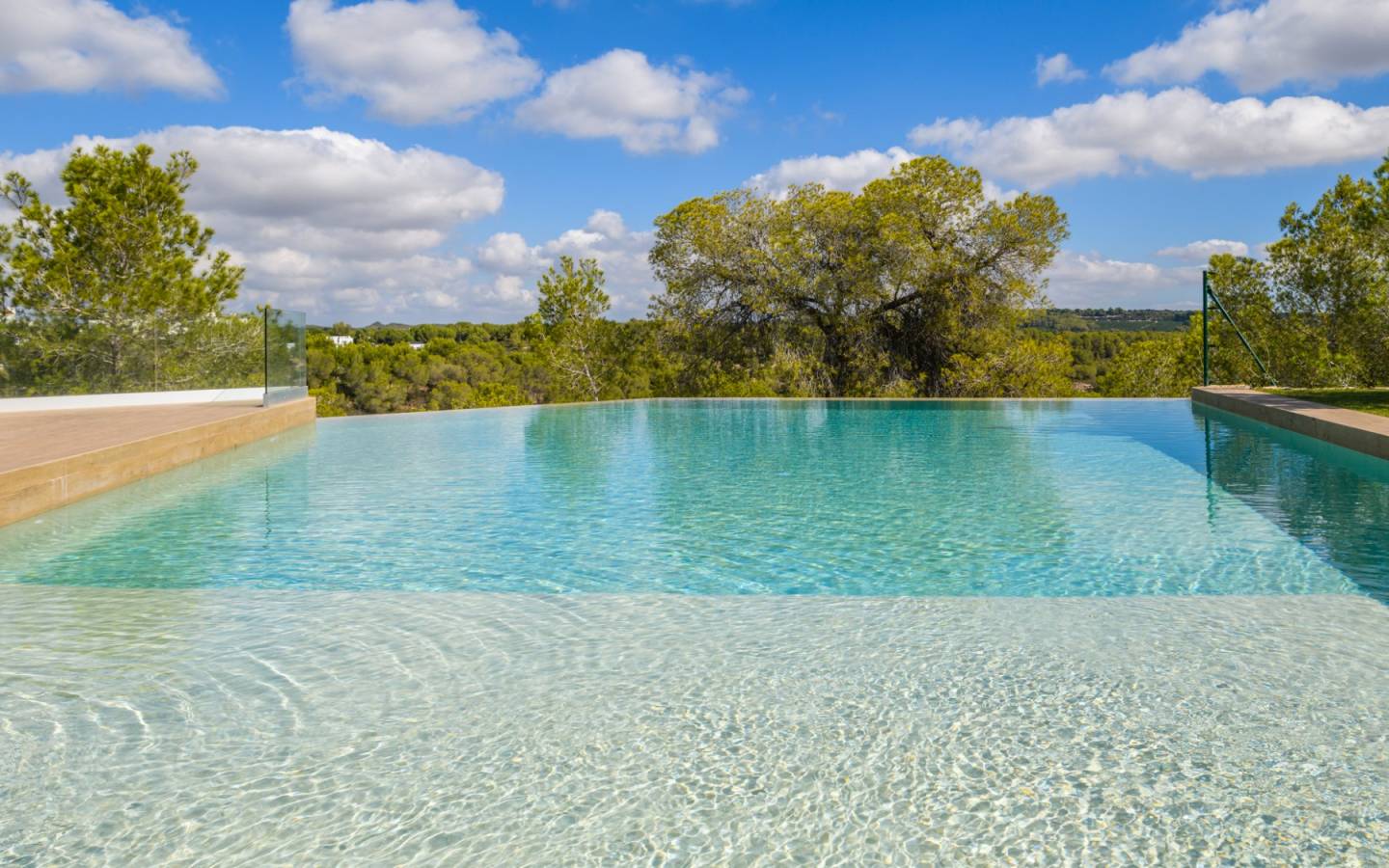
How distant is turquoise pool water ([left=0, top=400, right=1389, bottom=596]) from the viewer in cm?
418

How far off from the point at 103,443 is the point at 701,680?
21.3 ft

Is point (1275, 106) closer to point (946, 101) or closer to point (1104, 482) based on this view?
point (946, 101)

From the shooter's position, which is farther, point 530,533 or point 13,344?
point 13,344

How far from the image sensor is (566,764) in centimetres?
225

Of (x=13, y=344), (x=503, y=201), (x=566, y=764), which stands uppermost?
(x=503, y=201)

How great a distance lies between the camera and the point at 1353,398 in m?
11.5

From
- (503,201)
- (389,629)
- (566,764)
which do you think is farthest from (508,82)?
(566,764)

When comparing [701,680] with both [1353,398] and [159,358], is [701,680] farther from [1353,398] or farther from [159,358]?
[159,358]

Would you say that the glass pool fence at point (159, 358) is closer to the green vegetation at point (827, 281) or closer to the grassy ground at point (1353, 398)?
the green vegetation at point (827, 281)

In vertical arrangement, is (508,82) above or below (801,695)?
above

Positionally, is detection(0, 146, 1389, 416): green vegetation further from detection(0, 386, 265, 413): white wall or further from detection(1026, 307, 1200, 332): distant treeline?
detection(1026, 307, 1200, 332): distant treeline

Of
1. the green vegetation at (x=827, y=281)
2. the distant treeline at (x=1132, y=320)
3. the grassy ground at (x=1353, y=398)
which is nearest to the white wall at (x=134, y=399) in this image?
the green vegetation at (x=827, y=281)

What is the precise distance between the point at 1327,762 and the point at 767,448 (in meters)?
7.63

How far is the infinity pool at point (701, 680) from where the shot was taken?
194 centimetres
